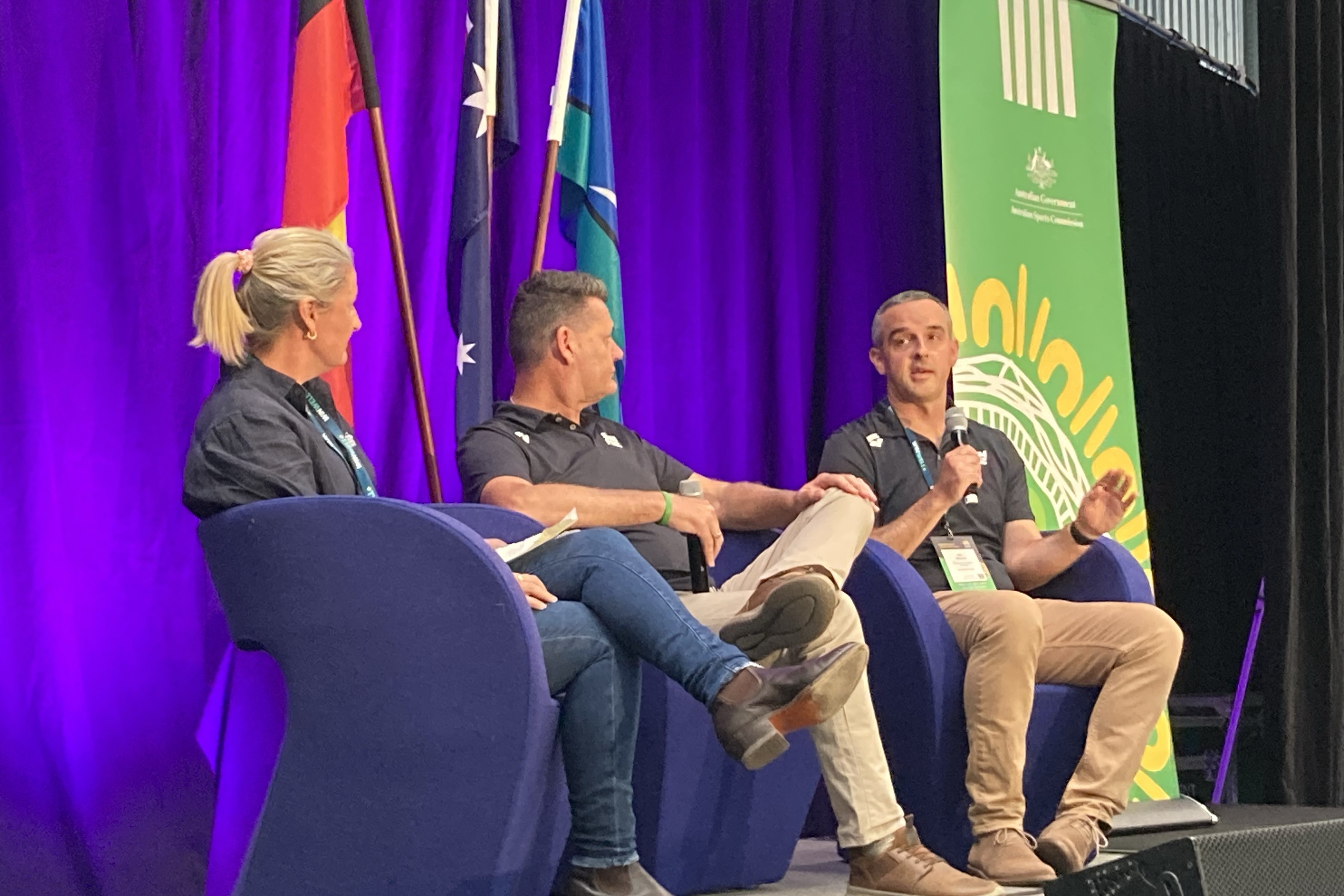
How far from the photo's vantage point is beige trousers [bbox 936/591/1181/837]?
111 inches

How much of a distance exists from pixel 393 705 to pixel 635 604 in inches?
14.4

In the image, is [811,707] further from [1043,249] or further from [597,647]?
[1043,249]

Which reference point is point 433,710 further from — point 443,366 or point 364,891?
point 443,366

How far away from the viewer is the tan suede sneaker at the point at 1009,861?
273 cm

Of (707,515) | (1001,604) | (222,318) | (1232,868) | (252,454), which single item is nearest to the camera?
(1232,868)

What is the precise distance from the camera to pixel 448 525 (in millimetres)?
2100

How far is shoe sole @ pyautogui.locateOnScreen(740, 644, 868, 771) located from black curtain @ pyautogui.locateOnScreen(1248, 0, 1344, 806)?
10.0 feet

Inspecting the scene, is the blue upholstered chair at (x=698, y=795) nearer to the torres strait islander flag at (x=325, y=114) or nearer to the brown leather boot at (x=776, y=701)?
the brown leather boot at (x=776, y=701)

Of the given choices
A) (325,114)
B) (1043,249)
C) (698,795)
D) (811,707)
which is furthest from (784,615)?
(1043,249)

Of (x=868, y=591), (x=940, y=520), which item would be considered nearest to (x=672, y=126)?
(x=940, y=520)

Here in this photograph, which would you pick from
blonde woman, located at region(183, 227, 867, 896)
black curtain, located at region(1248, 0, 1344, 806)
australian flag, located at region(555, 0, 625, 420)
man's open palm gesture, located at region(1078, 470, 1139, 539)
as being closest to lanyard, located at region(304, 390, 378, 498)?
blonde woman, located at region(183, 227, 867, 896)

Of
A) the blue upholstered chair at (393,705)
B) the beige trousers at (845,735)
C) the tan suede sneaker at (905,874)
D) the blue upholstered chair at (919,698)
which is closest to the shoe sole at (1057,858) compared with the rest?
the blue upholstered chair at (919,698)

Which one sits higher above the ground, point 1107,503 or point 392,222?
point 392,222

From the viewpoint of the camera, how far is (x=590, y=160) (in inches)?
141
